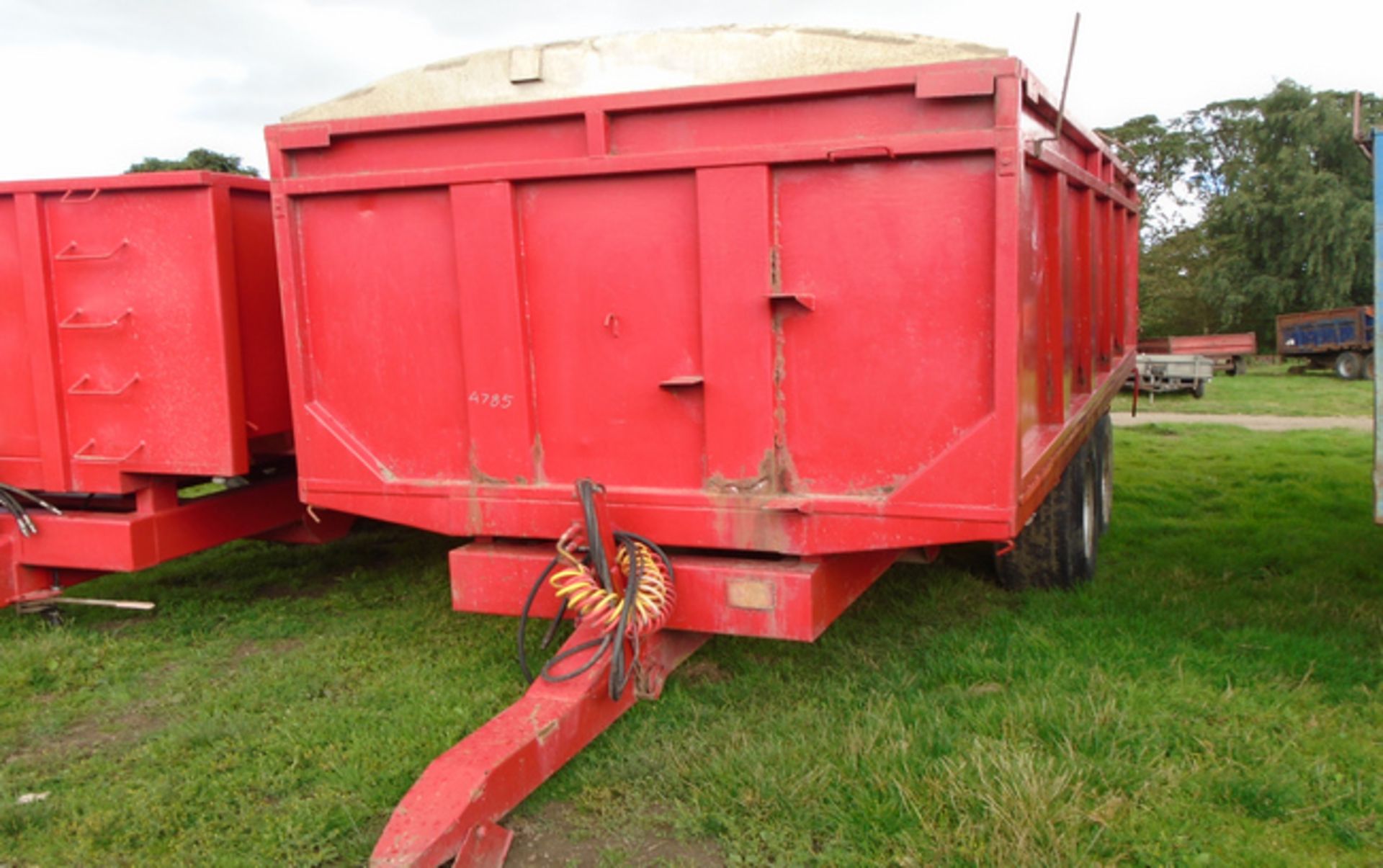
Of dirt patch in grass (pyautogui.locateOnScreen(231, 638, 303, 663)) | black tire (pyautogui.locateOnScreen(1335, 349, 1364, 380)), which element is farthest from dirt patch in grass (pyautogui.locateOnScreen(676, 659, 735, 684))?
black tire (pyautogui.locateOnScreen(1335, 349, 1364, 380))

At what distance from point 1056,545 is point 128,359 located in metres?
4.35

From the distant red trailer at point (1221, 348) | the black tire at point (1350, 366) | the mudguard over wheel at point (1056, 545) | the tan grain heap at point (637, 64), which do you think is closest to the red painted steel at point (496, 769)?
the tan grain heap at point (637, 64)

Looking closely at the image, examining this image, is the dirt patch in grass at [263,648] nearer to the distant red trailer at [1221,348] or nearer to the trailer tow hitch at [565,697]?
the trailer tow hitch at [565,697]

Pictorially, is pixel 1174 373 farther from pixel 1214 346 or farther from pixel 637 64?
pixel 637 64

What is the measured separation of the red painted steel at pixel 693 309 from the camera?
345 centimetres

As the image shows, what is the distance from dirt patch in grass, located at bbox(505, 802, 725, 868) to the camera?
316cm

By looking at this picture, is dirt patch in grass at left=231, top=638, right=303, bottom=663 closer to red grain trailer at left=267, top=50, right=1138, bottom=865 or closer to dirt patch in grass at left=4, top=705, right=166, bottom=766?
dirt patch in grass at left=4, top=705, right=166, bottom=766

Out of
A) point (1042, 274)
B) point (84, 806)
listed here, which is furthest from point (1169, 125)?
point (84, 806)

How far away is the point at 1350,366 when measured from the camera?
23266mm

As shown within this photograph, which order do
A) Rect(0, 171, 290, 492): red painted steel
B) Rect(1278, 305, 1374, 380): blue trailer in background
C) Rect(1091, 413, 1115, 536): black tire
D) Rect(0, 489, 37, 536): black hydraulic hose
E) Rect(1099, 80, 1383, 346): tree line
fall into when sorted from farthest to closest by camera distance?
1. Rect(1099, 80, 1383, 346): tree line
2. Rect(1278, 305, 1374, 380): blue trailer in background
3. Rect(1091, 413, 1115, 536): black tire
4. Rect(0, 489, 37, 536): black hydraulic hose
5. Rect(0, 171, 290, 492): red painted steel

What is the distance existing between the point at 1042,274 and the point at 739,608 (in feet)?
5.70

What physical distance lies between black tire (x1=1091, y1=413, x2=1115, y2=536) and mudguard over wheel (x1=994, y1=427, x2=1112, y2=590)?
34.2 inches

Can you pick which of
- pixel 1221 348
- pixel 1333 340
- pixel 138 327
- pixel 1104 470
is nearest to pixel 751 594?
pixel 138 327

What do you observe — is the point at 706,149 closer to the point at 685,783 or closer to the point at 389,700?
the point at 685,783
